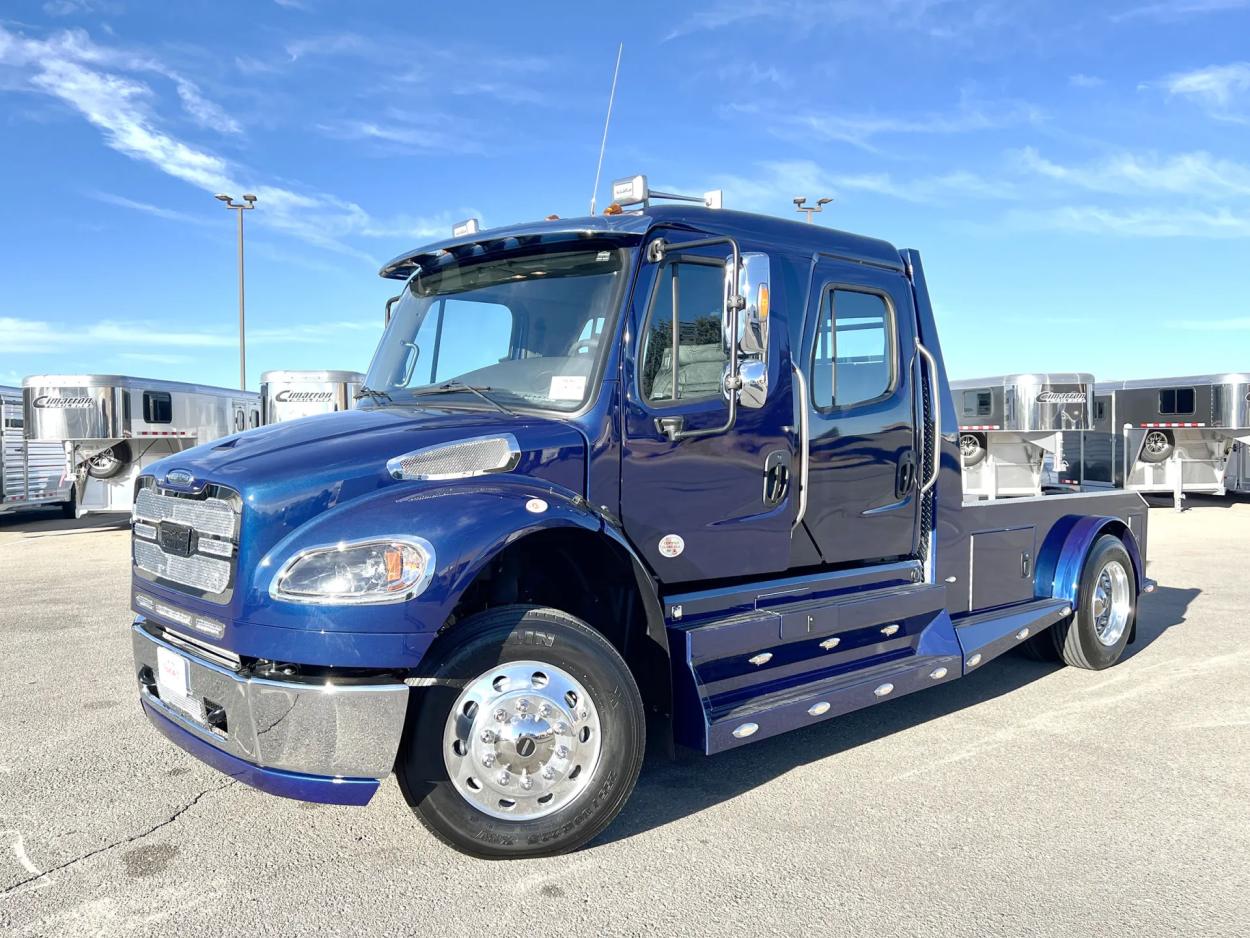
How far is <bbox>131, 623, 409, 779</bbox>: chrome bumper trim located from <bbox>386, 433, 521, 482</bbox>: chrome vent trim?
727mm

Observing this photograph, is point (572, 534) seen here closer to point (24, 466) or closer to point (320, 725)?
point (320, 725)

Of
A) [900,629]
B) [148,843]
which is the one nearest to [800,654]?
[900,629]

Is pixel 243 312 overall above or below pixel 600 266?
above

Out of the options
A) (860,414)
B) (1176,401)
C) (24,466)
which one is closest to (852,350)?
(860,414)

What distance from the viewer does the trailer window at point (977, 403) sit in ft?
64.6

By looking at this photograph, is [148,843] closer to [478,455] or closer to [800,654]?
[478,455]

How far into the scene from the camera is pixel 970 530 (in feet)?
17.9

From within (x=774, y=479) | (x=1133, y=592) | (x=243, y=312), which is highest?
(x=243, y=312)

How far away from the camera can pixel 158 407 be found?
54.0 feet

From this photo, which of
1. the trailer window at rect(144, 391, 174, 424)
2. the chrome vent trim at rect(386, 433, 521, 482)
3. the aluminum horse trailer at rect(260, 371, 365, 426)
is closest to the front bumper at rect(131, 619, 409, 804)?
the chrome vent trim at rect(386, 433, 521, 482)

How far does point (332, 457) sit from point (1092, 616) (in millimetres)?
5048

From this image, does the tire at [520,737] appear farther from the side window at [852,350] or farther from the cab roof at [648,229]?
the side window at [852,350]

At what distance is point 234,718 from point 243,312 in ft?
82.3

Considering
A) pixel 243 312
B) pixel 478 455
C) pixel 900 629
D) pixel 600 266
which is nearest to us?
pixel 478 455
